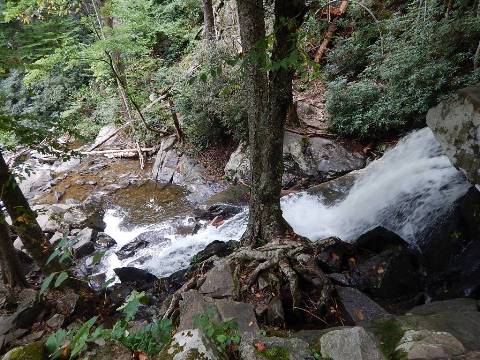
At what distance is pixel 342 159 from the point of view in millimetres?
8883

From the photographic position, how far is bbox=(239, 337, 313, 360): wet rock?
2.07 metres

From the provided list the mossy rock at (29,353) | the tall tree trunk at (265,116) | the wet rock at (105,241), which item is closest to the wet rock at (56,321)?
the tall tree trunk at (265,116)

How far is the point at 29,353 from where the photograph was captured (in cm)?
204

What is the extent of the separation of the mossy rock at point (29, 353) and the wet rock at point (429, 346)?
7.12 feet

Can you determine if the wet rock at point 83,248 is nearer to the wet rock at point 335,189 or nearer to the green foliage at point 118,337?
the wet rock at point 335,189

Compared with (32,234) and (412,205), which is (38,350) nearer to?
(32,234)

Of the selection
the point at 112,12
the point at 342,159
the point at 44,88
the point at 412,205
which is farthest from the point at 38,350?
the point at 44,88

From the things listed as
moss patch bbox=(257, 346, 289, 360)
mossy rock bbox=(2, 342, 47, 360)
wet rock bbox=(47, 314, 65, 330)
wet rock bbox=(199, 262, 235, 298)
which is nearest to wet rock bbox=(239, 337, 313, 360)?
moss patch bbox=(257, 346, 289, 360)

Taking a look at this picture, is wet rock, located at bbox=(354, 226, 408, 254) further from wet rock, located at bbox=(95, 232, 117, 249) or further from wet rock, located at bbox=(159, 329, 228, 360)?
wet rock, located at bbox=(95, 232, 117, 249)

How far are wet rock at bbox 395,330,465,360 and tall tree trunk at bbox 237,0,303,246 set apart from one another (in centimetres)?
255

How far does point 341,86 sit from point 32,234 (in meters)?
7.69

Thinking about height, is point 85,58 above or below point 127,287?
above

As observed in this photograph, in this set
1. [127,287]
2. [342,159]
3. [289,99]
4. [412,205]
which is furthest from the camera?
[342,159]

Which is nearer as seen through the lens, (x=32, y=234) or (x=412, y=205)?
(x=32, y=234)
